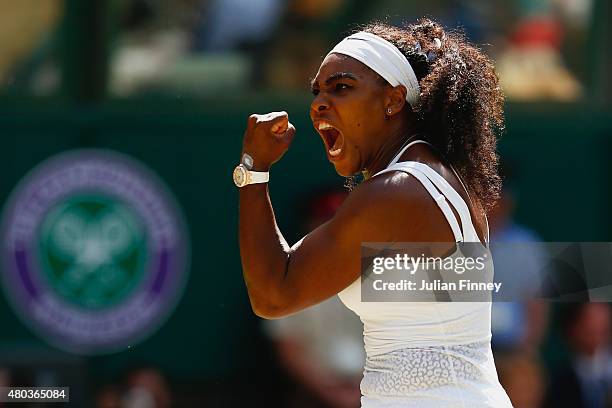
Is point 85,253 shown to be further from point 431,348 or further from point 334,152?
point 431,348

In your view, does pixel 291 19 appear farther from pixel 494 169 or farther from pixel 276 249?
pixel 276 249

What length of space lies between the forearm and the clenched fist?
0.14 meters

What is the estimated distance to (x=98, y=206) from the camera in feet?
20.0

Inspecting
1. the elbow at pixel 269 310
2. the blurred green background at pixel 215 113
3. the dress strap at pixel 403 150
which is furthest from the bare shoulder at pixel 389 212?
the blurred green background at pixel 215 113

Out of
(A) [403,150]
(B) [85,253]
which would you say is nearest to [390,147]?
(A) [403,150]

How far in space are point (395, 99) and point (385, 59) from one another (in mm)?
97

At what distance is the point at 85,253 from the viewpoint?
6.09 meters

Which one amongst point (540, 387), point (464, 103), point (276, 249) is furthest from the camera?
point (540, 387)

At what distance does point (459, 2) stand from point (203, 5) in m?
1.24

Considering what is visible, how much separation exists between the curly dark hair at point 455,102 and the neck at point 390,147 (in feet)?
0.14

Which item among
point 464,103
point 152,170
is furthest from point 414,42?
point 152,170

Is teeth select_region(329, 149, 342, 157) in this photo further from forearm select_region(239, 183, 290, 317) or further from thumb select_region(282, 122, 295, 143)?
forearm select_region(239, 183, 290, 317)

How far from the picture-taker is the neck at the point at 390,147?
3.11 metres

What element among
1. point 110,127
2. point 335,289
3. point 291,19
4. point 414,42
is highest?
point 291,19
